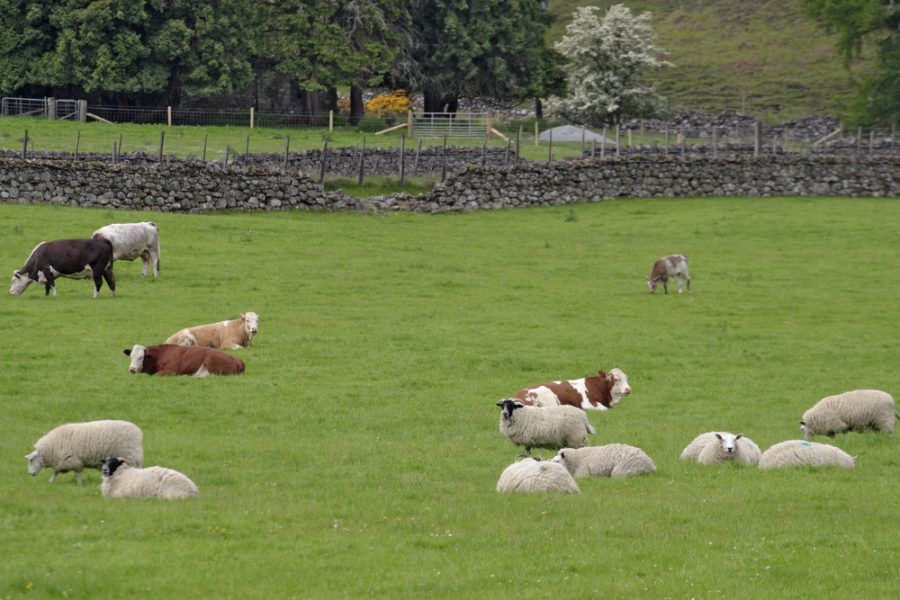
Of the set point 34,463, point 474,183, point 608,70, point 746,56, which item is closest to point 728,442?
point 34,463

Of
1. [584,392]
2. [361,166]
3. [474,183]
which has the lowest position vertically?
[584,392]

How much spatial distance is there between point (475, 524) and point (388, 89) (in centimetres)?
7762

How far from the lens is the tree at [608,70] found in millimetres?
86875

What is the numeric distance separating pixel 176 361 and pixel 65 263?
8644 mm

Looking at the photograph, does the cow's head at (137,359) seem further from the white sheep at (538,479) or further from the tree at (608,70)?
the tree at (608,70)

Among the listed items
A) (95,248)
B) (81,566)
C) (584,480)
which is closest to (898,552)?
(584,480)

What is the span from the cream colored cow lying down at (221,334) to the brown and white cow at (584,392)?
259 inches

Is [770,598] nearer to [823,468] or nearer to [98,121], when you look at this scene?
[823,468]

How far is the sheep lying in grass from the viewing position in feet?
60.3

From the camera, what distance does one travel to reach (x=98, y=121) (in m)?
72.9

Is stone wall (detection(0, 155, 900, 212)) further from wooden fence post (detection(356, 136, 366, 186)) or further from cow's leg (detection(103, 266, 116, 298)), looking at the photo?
cow's leg (detection(103, 266, 116, 298))

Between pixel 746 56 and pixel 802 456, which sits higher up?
pixel 746 56

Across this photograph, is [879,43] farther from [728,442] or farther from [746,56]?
[728,442]

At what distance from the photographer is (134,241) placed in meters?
34.3
